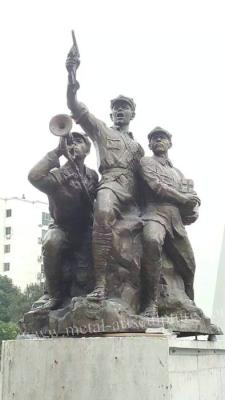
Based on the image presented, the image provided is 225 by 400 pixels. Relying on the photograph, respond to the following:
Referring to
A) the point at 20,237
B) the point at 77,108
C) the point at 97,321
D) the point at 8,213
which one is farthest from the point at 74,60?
the point at 8,213

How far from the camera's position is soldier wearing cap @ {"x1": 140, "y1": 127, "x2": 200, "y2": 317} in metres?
5.47

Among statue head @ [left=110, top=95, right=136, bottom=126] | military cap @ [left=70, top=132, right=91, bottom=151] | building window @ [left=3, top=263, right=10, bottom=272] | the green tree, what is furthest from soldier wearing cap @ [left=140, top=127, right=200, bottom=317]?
building window @ [left=3, top=263, right=10, bottom=272]

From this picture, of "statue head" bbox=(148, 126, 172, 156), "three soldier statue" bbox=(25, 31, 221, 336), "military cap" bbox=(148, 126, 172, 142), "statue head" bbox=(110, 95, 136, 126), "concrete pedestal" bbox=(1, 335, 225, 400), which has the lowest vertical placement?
"concrete pedestal" bbox=(1, 335, 225, 400)

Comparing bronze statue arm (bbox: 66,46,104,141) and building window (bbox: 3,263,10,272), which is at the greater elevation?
building window (bbox: 3,263,10,272)

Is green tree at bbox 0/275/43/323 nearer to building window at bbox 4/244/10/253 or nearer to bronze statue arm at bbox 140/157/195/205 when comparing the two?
building window at bbox 4/244/10/253

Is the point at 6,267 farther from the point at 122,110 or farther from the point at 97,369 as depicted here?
the point at 97,369

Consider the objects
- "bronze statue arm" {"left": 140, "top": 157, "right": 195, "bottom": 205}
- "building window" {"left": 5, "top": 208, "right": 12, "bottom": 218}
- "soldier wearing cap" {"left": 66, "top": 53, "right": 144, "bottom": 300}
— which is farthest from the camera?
"building window" {"left": 5, "top": 208, "right": 12, "bottom": 218}

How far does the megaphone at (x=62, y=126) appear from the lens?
555 cm

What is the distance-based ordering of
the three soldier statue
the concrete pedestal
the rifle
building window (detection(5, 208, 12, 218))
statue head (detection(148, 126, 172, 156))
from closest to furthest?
1. the concrete pedestal
2. the three soldier statue
3. the rifle
4. statue head (detection(148, 126, 172, 156))
5. building window (detection(5, 208, 12, 218))

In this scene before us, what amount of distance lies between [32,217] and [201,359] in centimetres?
4245

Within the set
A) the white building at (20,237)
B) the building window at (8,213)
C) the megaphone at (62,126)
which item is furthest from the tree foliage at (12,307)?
the megaphone at (62,126)

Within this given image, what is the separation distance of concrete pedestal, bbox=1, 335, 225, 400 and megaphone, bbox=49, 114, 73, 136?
2017 millimetres

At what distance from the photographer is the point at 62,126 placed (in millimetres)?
5582

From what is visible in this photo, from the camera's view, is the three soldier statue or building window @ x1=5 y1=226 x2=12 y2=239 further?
building window @ x1=5 y1=226 x2=12 y2=239
